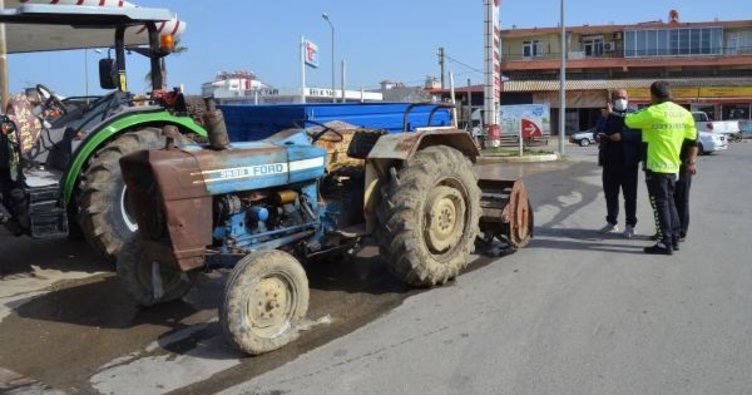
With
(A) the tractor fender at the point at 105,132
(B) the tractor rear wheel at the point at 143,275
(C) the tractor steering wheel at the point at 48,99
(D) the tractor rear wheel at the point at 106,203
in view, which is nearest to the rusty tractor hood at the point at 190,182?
(B) the tractor rear wheel at the point at 143,275

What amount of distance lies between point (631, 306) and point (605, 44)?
5884 centimetres

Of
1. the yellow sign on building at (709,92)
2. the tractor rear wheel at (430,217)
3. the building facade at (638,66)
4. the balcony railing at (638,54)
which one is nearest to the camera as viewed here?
the tractor rear wheel at (430,217)

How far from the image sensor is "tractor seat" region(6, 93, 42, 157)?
25.1 feet

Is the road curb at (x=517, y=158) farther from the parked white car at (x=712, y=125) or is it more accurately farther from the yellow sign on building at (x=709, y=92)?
the yellow sign on building at (x=709, y=92)

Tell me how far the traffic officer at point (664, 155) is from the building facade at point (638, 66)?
158ft

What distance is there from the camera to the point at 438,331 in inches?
210

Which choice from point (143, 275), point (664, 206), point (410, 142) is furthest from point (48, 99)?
point (664, 206)

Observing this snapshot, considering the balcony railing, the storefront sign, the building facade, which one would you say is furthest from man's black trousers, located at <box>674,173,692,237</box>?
the balcony railing

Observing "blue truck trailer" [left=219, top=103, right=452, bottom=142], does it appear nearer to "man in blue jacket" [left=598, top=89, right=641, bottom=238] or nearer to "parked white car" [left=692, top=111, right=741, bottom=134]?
"man in blue jacket" [left=598, top=89, right=641, bottom=238]

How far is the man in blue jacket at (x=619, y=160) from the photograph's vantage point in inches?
340

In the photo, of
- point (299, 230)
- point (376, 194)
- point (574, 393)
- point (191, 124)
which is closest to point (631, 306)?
point (574, 393)

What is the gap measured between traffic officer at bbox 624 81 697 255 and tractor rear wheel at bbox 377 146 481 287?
2.20 meters

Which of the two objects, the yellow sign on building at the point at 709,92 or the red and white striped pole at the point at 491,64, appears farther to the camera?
the yellow sign on building at the point at 709,92

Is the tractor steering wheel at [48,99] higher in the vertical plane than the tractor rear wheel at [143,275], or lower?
higher
